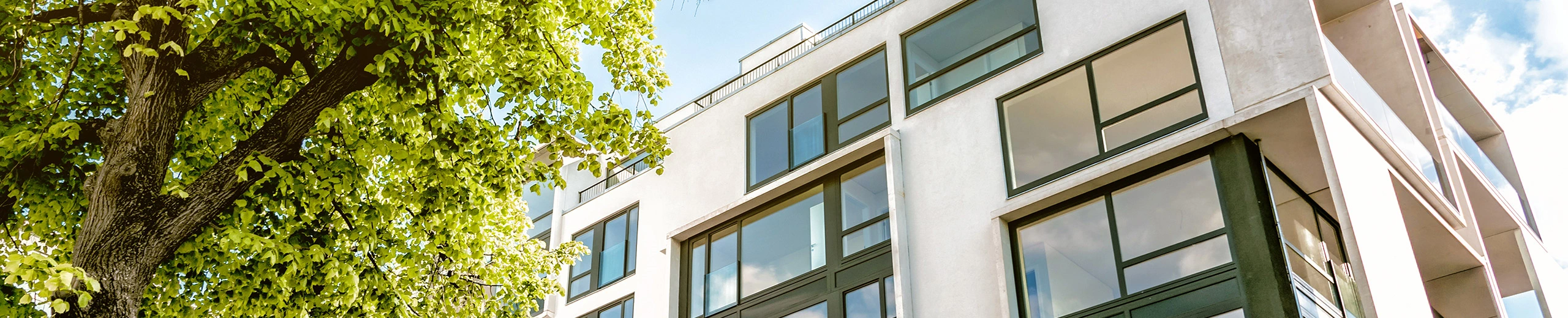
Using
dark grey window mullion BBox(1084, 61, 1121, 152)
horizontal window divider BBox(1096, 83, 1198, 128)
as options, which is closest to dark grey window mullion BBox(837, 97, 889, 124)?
dark grey window mullion BBox(1084, 61, 1121, 152)

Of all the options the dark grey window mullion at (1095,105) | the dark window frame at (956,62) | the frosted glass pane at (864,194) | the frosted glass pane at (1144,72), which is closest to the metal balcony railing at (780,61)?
the dark window frame at (956,62)

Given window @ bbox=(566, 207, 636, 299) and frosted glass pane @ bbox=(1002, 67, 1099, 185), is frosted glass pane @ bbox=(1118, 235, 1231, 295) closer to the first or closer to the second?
frosted glass pane @ bbox=(1002, 67, 1099, 185)

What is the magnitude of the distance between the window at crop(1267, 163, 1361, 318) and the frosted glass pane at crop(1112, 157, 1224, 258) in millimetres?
735

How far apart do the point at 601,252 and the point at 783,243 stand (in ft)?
21.1

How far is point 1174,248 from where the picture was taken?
13.8 meters

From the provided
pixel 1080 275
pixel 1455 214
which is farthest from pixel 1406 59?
pixel 1080 275

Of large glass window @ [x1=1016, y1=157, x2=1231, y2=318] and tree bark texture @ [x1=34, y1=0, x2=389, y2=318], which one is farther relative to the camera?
large glass window @ [x1=1016, y1=157, x2=1231, y2=318]

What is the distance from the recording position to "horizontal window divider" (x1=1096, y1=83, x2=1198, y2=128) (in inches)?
583

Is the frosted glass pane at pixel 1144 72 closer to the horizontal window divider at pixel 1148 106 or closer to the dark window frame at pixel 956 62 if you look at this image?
the horizontal window divider at pixel 1148 106

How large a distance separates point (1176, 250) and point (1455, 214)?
17.6ft

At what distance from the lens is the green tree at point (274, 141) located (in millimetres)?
8273

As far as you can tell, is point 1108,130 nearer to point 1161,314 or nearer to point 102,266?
point 1161,314

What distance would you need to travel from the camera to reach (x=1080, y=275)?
14.5 m

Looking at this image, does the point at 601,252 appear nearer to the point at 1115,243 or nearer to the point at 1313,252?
the point at 1115,243
